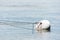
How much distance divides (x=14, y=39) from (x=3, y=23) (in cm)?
320

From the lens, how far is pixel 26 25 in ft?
60.6

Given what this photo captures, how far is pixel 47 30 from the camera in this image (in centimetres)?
1789

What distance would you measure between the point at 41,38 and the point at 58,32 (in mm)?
1705

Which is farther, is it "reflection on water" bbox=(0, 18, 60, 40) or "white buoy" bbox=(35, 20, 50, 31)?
"white buoy" bbox=(35, 20, 50, 31)

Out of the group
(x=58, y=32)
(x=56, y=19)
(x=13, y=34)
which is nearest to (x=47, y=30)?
(x=58, y=32)

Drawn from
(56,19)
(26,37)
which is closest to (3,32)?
(26,37)

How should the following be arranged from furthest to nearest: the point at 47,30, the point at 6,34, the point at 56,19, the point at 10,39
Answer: the point at 56,19
the point at 47,30
the point at 6,34
the point at 10,39

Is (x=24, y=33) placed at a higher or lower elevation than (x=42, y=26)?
lower

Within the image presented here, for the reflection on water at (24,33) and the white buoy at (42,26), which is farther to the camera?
the white buoy at (42,26)

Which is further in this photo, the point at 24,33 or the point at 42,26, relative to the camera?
the point at 42,26

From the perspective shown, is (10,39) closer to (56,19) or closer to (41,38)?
(41,38)

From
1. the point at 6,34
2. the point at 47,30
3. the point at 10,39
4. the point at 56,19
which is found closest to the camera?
the point at 10,39

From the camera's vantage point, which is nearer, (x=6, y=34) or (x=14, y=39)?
(x=14, y=39)

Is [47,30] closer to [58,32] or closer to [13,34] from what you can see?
[58,32]
